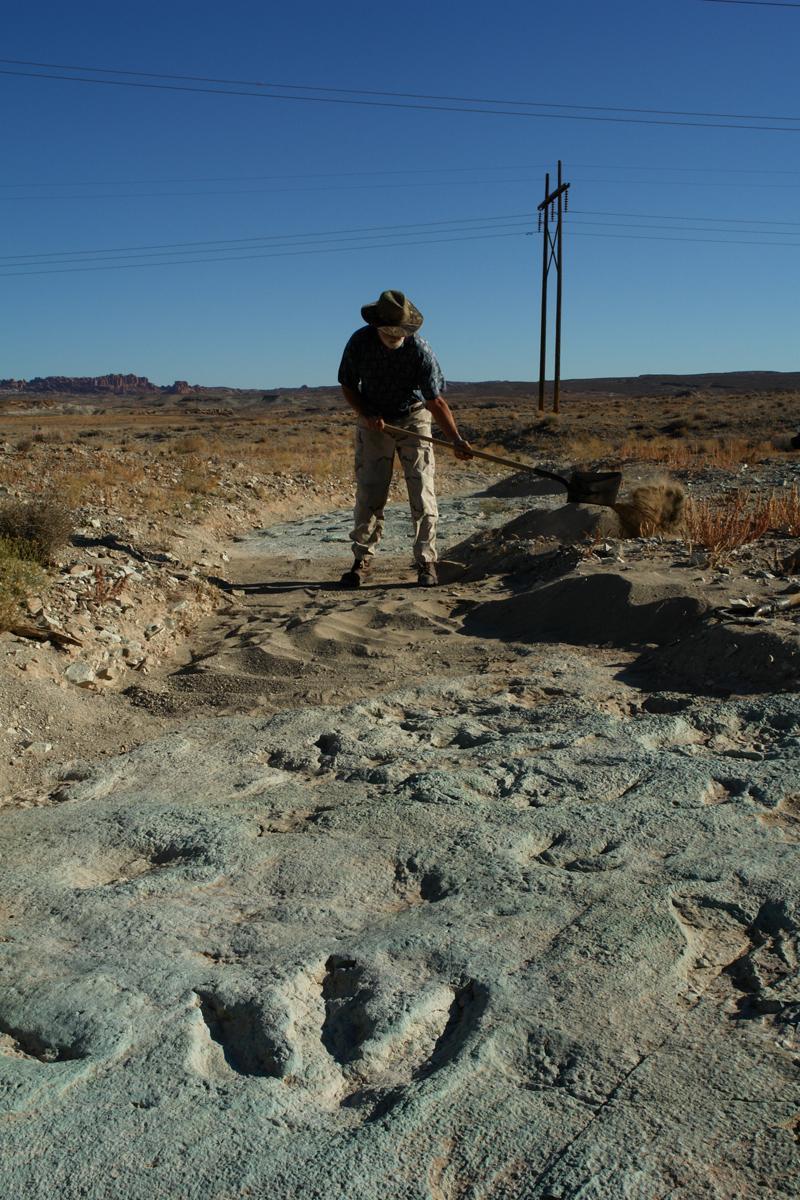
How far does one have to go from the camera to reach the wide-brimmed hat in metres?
6.63

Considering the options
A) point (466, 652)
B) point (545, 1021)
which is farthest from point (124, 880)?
point (466, 652)

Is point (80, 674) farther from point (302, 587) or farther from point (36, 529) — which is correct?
point (302, 587)

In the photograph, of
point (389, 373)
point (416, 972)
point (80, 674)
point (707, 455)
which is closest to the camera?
point (416, 972)

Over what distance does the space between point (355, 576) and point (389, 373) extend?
135 cm

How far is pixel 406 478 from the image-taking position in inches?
276

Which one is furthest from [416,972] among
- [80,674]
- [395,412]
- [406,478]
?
Result: [395,412]

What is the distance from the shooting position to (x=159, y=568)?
24.1 feet

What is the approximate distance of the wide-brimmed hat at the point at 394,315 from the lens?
21.7ft

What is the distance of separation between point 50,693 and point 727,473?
34.4 ft

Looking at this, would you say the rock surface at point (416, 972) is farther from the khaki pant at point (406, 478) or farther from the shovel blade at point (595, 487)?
the shovel blade at point (595, 487)

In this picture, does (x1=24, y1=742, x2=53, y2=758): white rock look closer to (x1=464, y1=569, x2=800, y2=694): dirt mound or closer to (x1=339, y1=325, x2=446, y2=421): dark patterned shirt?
(x1=464, y1=569, x2=800, y2=694): dirt mound

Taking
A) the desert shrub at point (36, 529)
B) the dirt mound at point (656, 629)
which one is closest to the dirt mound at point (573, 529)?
the dirt mound at point (656, 629)

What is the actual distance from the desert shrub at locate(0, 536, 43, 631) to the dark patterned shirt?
7.54 ft

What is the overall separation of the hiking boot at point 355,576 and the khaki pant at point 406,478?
2.1 inches
